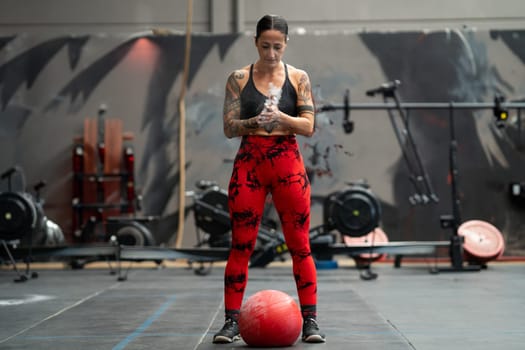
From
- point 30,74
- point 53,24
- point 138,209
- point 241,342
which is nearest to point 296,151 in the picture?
point 241,342

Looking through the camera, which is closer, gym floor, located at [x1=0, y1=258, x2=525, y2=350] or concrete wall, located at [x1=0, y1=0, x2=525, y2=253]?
gym floor, located at [x1=0, y1=258, x2=525, y2=350]

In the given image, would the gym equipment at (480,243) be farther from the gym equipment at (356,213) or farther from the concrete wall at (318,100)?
the concrete wall at (318,100)

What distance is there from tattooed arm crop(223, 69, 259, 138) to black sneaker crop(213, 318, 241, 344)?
829 mm

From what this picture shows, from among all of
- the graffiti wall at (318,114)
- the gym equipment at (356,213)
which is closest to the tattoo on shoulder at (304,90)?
the gym equipment at (356,213)

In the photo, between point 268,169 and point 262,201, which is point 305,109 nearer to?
point 268,169

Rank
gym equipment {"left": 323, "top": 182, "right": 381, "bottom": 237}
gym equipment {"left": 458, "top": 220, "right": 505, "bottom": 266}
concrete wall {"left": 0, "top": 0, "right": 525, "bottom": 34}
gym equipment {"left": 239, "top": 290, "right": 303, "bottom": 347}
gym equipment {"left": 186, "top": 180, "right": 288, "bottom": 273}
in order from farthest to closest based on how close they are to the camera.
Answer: concrete wall {"left": 0, "top": 0, "right": 525, "bottom": 34}, gym equipment {"left": 186, "top": 180, "right": 288, "bottom": 273}, gym equipment {"left": 458, "top": 220, "right": 505, "bottom": 266}, gym equipment {"left": 323, "top": 182, "right": 381, "bottom": 237}, gym equipment {"left": 239, "top": 290, "right": 303, "bottom": 347}

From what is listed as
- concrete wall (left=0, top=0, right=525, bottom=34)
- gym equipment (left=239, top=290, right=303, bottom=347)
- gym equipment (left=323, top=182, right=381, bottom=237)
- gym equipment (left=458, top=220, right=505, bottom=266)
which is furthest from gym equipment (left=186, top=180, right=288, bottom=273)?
gym equipment (left=239, top=290, right=303, bottom=347)

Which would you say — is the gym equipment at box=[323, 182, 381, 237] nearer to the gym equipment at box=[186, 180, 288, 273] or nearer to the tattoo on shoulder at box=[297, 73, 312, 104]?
the gym equipment at box=[186, 180, 288, 273]

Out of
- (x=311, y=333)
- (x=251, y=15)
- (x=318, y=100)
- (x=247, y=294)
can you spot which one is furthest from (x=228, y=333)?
(x=251, y=15)

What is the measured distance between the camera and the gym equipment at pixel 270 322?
3.53m

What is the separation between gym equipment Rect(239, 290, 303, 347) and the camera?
3.53m

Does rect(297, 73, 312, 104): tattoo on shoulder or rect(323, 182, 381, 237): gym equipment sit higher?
rect(297, 73, 312, 104): tattoo on shoulder

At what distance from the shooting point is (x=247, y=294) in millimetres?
6062

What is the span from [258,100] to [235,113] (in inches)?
4.6
